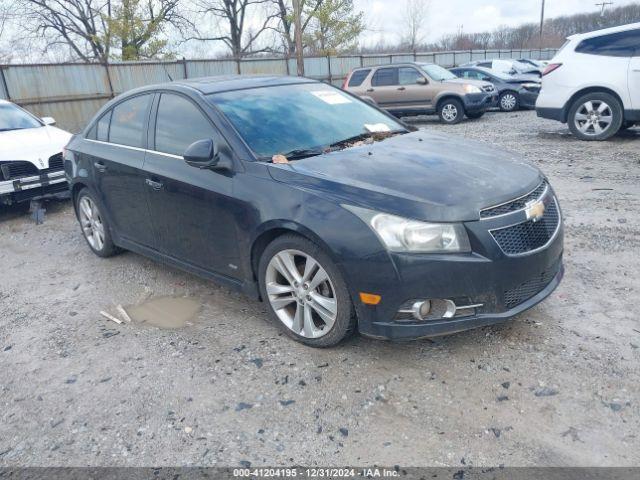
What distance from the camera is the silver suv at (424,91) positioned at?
46.3 feet

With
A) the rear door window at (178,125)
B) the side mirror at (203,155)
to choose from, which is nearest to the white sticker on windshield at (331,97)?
the rear door window at (178,125)

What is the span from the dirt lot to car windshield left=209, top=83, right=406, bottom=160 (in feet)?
4.18

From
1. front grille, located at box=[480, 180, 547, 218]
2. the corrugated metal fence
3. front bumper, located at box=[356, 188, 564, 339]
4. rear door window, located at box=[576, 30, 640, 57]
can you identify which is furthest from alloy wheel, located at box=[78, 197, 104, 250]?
rear door window, located at box=[576, 30, 640, 57]

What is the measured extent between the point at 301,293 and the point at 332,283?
0.29 metres

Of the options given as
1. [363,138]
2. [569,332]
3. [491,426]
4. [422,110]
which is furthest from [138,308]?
[422,110]

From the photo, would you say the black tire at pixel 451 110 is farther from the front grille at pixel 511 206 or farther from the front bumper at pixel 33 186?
the front grille at pixel 511 206

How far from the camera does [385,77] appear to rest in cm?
1488

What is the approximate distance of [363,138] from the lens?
3979mm

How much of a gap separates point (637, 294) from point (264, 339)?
2.65m

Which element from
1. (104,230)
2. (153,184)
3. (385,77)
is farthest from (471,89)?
(153,184)

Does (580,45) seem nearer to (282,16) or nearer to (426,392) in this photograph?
(426,392)

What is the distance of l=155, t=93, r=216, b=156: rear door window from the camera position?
12.5 ft

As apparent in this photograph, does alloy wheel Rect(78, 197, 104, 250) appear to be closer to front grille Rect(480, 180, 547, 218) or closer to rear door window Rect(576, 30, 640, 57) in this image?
front grille Rect(480, 180, 547, 218)

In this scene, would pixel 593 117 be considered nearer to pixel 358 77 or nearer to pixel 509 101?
pixel 509 101
